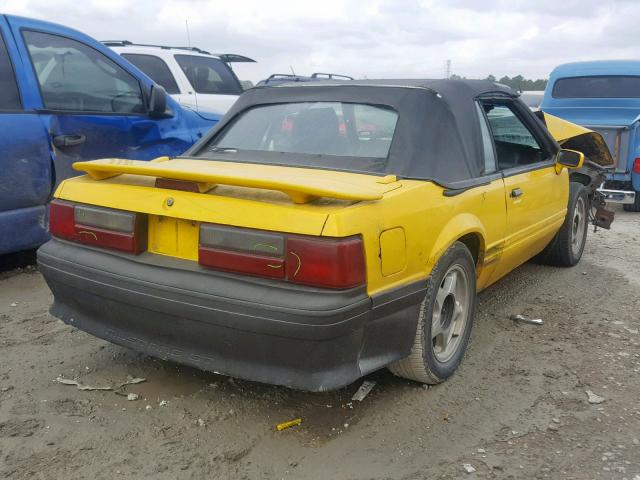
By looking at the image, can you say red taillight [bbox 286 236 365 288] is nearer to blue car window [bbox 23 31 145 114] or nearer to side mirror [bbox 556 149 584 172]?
side mirror [bbox 556 149 584 172]

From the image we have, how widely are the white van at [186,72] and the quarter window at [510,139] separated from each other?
4.52 metres

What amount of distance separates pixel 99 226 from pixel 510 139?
9.24 ft

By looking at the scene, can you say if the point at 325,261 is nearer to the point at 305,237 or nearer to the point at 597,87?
the point at 305,237

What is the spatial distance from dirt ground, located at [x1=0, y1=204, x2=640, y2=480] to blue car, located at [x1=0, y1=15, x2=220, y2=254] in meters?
1.05

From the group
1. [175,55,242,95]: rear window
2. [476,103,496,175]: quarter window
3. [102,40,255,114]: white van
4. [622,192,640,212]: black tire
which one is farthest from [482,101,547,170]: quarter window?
[175,55,242,95]: rear window

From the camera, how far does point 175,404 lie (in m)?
2.91

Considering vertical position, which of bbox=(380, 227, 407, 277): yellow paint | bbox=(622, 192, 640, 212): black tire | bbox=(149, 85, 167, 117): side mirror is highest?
bbox=(149, 85, 167, 117): side mirror

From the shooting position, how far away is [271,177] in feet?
9.11

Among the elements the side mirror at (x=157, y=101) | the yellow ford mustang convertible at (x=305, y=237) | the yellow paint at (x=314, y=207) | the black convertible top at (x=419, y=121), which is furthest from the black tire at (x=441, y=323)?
the side mirror at (x=157, y=101)

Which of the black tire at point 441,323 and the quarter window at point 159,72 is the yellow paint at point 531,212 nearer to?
the black tire at point 441,323

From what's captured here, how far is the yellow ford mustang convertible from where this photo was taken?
2426 millimetres

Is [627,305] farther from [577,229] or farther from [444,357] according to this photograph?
[444,357]

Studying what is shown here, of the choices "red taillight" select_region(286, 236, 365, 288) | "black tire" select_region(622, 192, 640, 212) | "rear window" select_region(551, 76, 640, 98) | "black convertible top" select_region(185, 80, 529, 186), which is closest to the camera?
"red taillight" select_region(286, 236, 365, 288)

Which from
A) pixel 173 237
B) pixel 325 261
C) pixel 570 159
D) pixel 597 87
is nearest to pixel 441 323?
pixel 325 261
